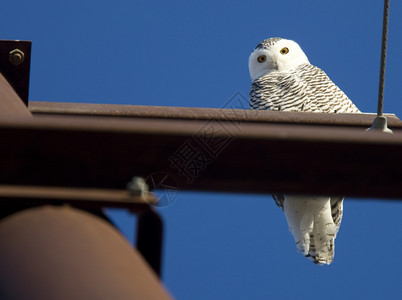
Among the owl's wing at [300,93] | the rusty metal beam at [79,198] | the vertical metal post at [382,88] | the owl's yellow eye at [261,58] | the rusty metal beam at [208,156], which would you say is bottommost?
the rusty metal beam at [79,198]

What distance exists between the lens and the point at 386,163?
6.87 ft

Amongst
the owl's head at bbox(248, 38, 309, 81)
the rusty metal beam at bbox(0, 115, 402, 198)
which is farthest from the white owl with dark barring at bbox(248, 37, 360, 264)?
the rusty metal beam at bbox(0, 115, 402, 198)

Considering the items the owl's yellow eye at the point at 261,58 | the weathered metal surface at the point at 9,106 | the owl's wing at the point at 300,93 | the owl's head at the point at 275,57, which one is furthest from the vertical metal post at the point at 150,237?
the owl's yellow eye at the point at 261,58

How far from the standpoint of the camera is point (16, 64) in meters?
3.28

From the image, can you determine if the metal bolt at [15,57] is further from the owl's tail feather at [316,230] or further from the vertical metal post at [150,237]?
the owl's tail feather at [316,230]

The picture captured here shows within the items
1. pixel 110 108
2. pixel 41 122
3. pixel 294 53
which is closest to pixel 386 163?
pixel 41 122

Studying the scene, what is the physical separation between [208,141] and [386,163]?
1.40ft

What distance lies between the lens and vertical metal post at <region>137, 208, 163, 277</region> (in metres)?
1.85

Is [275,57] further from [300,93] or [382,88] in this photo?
[382,88]

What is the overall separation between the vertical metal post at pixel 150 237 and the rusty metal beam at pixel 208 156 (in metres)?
0.19

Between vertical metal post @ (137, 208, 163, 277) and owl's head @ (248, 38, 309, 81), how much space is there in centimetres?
739

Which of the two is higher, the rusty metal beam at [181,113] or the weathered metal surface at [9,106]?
the rusty metal beam at [181,113]

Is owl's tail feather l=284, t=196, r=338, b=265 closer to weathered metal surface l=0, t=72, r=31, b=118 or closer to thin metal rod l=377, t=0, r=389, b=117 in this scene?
thin metal rod l=377, t=0, r=389, b=117

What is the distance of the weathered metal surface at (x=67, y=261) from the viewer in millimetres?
1541
